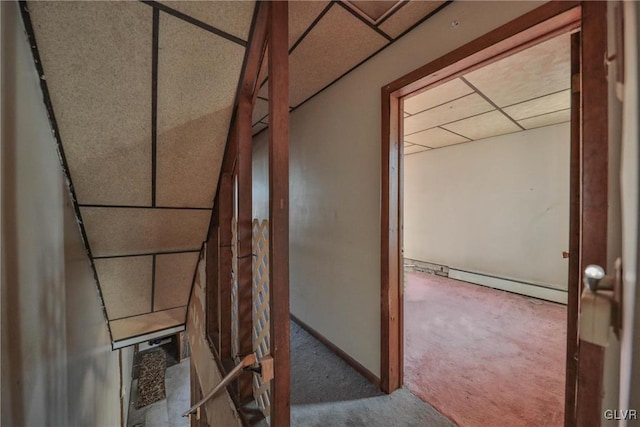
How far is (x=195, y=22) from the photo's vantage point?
36.1 inches

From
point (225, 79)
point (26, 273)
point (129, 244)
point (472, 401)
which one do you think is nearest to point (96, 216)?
point (129, 244)

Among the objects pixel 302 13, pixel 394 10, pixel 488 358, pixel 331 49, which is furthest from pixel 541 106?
pixel 302 13

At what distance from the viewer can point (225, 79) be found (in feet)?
3.73

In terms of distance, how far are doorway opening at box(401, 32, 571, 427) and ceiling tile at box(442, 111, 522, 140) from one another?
1.0 inches

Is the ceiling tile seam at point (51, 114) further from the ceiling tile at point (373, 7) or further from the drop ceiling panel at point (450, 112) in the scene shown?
the drop ceiling panel at point (450, 112)

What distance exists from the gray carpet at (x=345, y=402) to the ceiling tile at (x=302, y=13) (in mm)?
2298

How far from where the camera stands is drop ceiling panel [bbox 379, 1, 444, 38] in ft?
3.89

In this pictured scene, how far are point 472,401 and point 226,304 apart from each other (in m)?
1.79

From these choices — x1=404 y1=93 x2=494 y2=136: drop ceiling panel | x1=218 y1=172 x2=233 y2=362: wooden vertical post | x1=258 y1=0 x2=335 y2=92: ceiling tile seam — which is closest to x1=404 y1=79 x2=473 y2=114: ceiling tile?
x1=404 y1=93 x2=494 y2=136: drop ceiling panel

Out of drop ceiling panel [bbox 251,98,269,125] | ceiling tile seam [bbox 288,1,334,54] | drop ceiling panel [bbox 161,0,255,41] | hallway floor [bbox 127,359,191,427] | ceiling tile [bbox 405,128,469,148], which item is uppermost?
ceiling tile [bbox 405,128,469,148]

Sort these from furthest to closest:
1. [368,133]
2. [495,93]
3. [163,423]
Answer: [163,423], [495,93], [368,133]

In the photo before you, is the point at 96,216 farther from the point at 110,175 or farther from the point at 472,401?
the point at 472,401

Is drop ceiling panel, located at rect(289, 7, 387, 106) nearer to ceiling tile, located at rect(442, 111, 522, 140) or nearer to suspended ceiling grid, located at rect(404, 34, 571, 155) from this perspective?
suspended ceiling grid, located at rect(404, 34, 571, 155)

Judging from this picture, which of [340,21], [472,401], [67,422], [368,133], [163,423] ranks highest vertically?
[340,21]
